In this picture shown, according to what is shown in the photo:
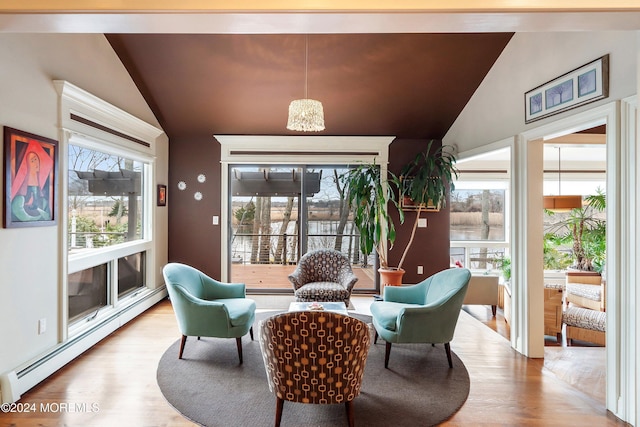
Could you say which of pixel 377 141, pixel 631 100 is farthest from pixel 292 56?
pixel 631 100

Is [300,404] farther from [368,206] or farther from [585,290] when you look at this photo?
[585,290]

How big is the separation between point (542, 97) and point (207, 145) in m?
4.27

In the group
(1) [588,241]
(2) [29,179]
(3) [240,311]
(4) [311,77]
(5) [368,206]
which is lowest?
(3) [240,311]

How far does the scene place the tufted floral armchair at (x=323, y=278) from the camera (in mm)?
4246

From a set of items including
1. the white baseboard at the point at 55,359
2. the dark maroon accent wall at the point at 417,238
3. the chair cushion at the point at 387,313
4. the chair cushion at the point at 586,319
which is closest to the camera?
the white baseboard at the point at 55,359

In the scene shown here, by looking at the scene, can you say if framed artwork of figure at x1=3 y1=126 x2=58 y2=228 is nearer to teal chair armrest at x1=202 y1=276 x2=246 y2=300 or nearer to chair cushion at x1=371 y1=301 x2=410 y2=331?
teal chair armrest at x1=202 y1=276 x2=246 y2=300

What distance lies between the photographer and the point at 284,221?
5633 mm

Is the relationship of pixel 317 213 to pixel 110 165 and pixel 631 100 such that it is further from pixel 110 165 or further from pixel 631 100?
pixel 631 100

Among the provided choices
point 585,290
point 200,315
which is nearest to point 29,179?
point 200,315

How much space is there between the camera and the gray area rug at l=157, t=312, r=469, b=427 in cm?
240

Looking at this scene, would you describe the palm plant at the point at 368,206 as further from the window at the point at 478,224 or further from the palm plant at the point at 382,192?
the window at the point at 478,224

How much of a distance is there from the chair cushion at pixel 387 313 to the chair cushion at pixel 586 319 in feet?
6.59

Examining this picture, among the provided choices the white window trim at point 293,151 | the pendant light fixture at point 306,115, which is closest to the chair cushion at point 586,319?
the white window trim at point 293,151

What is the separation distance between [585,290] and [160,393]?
5.11 meters
